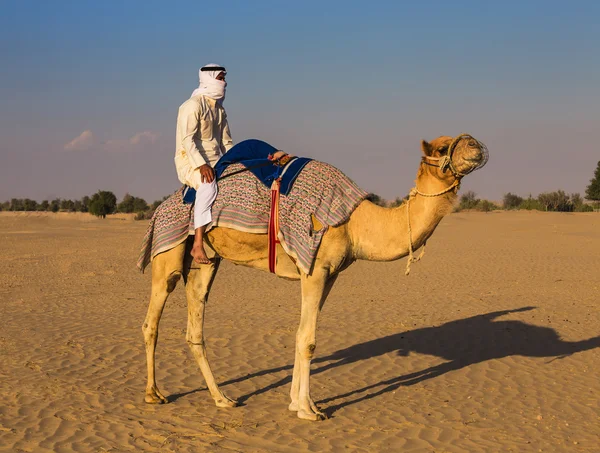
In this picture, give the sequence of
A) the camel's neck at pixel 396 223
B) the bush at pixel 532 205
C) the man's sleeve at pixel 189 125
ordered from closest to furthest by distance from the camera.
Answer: the camel's neck at pixel 396 223 → the man's sleeve at pixel 189 125 → the bush at pixel 532 205

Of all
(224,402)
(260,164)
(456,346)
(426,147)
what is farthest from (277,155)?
(456,346)

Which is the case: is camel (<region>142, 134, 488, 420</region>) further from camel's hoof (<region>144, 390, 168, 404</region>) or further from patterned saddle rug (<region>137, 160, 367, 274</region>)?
patterned saddle rug (<region>137, 160, 367, 274</region>)

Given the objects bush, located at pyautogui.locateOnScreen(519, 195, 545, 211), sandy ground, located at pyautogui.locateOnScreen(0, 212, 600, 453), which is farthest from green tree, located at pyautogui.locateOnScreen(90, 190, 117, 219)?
sandy ground, located at pyautogui.locateOnScreen(0, 212, 600, 453)

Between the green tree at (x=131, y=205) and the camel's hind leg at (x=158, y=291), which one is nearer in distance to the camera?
the camel's hind leg at (x=158, y=291)

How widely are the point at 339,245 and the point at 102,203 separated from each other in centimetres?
6439

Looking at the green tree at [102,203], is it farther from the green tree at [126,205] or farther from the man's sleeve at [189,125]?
the man's sleeve at [189,125]

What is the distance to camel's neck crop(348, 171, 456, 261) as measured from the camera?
23.0ft

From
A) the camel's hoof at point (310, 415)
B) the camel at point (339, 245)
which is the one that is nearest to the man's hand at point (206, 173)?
the camel at point (339, 245)

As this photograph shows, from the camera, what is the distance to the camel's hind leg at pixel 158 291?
7820 millimetres

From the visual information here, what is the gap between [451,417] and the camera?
7.57m

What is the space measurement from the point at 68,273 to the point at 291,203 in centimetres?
1518

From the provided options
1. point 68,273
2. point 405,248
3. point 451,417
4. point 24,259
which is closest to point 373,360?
point 451,417

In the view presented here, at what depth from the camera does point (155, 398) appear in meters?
7.80

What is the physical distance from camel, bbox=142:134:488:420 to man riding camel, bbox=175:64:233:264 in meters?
0.26
